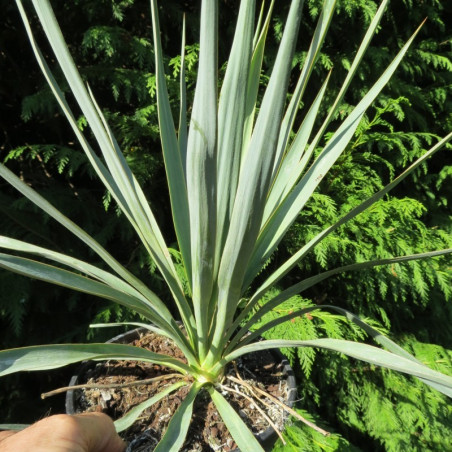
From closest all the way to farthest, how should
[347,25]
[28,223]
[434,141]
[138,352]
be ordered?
[138,352] < [28,223] < [347,25] < [434,141]

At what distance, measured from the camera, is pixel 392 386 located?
4.88 feet

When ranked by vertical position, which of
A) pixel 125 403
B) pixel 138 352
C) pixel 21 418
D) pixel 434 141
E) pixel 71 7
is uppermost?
pixel 71 7

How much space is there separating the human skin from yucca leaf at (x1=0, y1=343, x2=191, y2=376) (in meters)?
0.08

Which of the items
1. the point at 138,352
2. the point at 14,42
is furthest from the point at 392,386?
the point at 14,42

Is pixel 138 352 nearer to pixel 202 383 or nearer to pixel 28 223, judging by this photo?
pixel 202 383

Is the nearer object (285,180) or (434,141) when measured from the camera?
(285,180)

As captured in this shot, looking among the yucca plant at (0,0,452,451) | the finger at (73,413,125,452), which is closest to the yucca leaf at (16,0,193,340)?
the yucca plant at (0,0,452,451)

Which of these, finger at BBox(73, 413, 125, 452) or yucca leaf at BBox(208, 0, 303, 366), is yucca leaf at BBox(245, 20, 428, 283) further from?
finger at BBox(73, 413, 125, 452)

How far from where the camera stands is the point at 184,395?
782mm

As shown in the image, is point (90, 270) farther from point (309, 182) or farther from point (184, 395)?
point (309, 182)

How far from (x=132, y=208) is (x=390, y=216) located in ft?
3.37

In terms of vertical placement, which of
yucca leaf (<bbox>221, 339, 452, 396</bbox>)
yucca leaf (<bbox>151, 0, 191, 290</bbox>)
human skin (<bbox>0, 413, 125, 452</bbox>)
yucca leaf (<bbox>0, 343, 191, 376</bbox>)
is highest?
yucca leaf (<bbox>151, 0, 191, 290</bbox>)

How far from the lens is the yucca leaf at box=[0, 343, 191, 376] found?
1.95 ft

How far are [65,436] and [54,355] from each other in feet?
0.49
